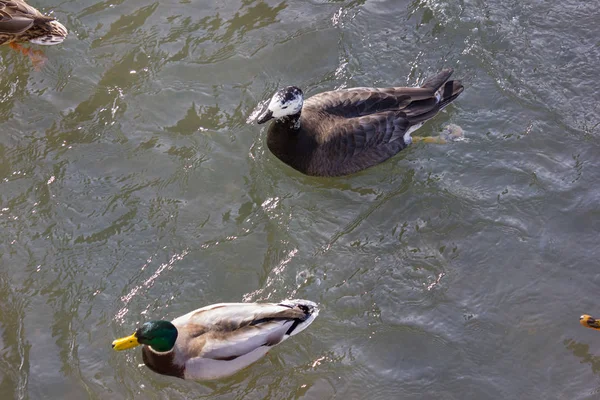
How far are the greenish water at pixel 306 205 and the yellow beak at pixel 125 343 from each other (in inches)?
17.5

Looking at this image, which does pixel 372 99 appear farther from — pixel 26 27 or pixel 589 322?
pixel 26 27

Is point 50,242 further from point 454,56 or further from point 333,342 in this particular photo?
point 454,56

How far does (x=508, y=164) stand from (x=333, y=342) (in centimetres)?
279

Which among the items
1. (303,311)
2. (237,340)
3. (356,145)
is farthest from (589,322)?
(237,340)

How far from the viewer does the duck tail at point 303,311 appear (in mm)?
5867

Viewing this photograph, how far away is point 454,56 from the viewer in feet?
26.7

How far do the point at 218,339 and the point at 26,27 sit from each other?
4256 mm

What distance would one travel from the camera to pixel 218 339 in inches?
222

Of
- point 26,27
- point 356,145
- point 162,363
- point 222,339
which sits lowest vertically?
point 162,363

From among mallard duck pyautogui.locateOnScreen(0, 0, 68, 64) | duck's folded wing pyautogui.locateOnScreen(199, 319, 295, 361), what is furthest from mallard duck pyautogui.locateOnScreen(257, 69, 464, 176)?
mallard duck pyautogui.locateOnScreen(0, 0, 68, 64)

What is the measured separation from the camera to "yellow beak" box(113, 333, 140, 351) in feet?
17.9

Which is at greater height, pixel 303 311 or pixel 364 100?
pixel 364 100

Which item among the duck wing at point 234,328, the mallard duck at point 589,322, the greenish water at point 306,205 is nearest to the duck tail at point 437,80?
the greenish water at point 306,205

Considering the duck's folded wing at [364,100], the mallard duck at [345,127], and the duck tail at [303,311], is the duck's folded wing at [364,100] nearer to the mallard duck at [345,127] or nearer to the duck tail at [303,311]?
the mallard duck at [345,127]
